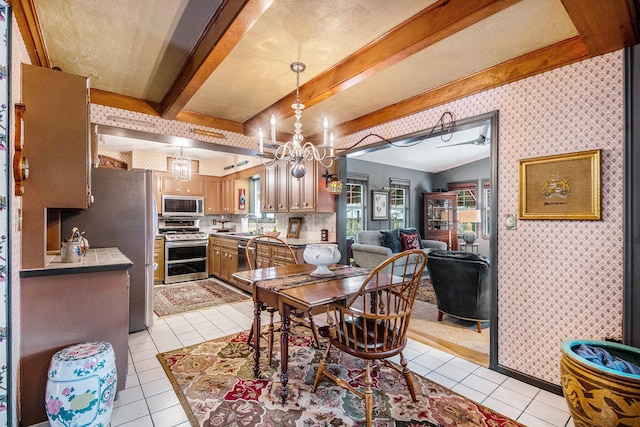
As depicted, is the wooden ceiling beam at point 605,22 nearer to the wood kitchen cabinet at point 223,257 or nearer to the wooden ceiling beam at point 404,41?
the wooden ceiling beam at point 404,41

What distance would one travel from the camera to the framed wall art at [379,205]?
21.5 feet

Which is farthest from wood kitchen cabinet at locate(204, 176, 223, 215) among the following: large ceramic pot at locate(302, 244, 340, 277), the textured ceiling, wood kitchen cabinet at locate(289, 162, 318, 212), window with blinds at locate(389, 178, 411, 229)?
large ceramic pot at locate(302, 244, 340, 277)

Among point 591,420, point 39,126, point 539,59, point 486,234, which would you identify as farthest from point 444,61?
point 486,234

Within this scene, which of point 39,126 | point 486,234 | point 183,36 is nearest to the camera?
point 39,126

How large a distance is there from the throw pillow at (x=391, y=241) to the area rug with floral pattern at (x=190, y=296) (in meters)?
2.85

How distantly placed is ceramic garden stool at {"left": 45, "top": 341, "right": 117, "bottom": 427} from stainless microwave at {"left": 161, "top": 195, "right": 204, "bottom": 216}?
14.7 ft

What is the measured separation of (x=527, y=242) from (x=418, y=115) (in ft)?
5.13

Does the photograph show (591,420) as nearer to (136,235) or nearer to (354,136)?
(354,136)

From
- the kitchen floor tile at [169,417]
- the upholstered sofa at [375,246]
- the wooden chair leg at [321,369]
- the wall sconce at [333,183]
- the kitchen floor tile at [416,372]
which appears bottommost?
the kitchen floor tile at [416,372]

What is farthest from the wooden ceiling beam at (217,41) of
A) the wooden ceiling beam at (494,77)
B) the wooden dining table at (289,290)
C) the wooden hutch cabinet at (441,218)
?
the wooden hutch cabinet at (441,218)

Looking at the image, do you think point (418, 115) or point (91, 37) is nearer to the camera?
point (91, 37)

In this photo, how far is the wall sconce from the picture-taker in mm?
4109

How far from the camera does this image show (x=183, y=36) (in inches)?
80.0

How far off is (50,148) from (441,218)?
7.38 metres
